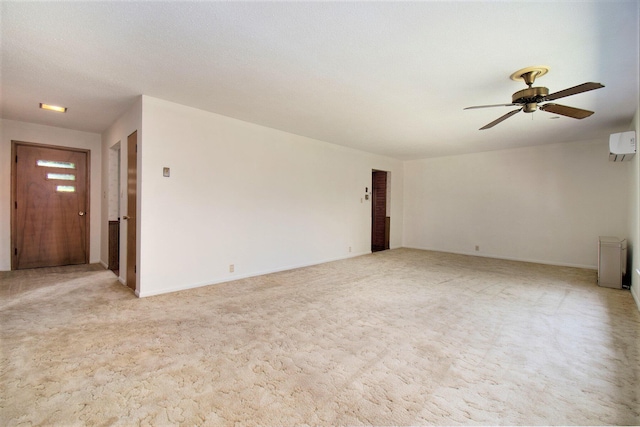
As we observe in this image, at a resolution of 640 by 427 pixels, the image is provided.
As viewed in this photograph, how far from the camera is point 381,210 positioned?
8109mm

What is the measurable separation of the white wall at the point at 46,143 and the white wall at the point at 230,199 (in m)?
2.94

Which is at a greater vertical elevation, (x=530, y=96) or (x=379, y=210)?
(x=530, y=96)

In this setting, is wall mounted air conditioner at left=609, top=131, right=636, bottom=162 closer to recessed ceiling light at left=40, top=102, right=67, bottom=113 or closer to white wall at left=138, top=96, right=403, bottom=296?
white wall at left=138, top=96, right=403, bottom=296

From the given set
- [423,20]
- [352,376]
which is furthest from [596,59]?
[352,376]

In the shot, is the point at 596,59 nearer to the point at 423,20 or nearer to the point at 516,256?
the point at 423,20

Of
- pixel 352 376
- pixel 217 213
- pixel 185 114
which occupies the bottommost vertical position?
pixel 352 376

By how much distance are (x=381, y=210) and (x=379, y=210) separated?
2.3 inches

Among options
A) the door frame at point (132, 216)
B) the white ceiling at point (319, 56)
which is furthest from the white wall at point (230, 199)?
the white ceiling at point (319, 56)

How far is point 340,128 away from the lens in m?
Answer: 4.95

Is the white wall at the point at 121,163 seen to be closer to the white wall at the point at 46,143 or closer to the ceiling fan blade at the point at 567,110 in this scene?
the white wall at the point at 46,143

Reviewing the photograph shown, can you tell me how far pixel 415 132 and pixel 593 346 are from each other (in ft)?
12.3

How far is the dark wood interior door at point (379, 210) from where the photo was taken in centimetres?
803

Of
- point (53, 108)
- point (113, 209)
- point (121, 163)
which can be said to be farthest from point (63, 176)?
point (121, 163)

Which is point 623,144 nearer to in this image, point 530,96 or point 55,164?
point 530,96
